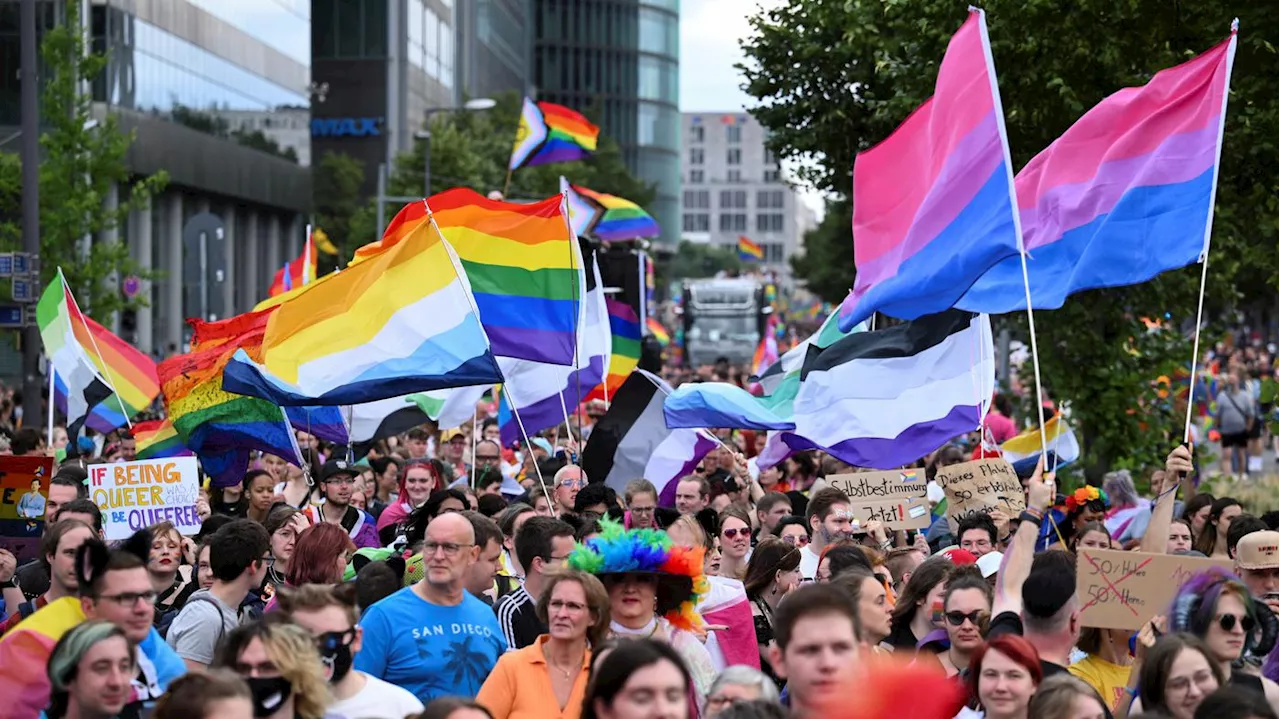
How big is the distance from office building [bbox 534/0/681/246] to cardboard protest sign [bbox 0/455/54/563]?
410 ft

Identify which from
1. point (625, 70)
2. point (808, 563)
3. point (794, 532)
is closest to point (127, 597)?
point (794, 532)

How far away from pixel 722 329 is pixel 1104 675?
177 ft

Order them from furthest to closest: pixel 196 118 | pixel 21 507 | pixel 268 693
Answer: pixel 196 118 → pixel 21 507 → pixel 268 693

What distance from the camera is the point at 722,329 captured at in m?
61.2

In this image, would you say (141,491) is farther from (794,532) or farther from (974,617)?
(974,617)

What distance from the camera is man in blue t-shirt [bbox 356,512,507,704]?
736 centimetres

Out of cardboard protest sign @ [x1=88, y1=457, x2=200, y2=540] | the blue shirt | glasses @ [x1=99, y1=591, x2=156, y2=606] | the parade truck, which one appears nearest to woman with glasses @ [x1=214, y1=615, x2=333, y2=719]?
glasses @ [x1=99, y1=591, x2=156, y2=606]

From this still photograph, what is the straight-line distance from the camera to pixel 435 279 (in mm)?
12594

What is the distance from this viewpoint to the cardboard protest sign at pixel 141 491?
457 inches

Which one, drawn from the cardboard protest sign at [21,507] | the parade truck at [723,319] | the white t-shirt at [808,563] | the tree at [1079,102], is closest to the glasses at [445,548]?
the white t-shirt at [808,563]

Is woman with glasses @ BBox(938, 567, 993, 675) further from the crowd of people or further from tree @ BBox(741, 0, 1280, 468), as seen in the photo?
tree @ BBox(741, 0, 1280, 468)

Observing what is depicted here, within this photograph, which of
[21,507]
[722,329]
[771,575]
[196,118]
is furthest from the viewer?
[722,329]

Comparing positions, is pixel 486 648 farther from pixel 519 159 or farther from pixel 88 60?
pixel 519 159

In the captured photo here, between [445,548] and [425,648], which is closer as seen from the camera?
[425,648]
